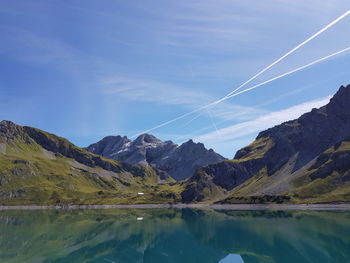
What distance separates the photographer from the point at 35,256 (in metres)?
79.3

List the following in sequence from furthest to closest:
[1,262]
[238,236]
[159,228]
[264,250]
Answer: [159,228] < [238,236] < [264,250] < [1,262]

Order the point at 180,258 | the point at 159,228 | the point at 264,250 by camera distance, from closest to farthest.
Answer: the point at 180,258
the point at 264,250
the point at 159,228

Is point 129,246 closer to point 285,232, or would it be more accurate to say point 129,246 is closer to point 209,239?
point 209,239

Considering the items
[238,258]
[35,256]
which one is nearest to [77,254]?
[35,256]

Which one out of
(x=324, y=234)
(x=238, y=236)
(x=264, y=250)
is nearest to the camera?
(x=264, y=250)

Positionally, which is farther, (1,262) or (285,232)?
(285,232)

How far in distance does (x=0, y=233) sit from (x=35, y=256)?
1976 inches

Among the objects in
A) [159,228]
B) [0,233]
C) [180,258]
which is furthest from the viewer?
[159,228]

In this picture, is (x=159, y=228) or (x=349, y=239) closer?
(x=349, y=239)

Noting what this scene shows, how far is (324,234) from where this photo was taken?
97.7m

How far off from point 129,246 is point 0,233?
54.7 metres

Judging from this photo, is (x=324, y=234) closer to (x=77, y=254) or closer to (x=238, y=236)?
(x=238, y=236)

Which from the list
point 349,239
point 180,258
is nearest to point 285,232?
point 349,239

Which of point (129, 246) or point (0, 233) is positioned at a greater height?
point (0, 233)
